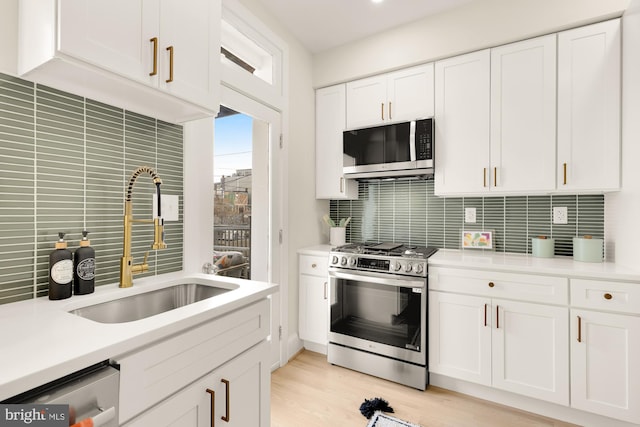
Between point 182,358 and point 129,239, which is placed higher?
point 129,239

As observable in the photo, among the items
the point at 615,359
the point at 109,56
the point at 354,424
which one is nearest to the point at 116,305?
the point at 109,56

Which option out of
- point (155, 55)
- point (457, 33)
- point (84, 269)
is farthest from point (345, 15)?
point (84, 269)

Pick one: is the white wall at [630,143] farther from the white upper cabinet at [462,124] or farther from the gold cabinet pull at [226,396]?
the gold cabinet pull at [226,396]

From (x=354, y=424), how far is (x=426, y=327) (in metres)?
0.81

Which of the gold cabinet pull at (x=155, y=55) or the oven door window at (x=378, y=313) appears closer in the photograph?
the gold cabinet pull at (x=155, y=55)

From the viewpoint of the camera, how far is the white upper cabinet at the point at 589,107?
1926 mm

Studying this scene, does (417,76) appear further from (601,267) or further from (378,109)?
(601,267)

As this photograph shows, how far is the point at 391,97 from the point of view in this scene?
2643 mm

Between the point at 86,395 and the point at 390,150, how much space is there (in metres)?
2.39

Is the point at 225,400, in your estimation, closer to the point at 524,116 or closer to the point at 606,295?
the point at 606,295

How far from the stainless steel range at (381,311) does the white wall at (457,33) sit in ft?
5.22

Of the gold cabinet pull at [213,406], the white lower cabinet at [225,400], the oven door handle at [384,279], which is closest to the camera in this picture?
the white lower cabinet at [225,400]

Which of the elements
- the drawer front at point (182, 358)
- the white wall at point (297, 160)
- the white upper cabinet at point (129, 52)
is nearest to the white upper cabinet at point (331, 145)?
the white wall at point (297, 160)

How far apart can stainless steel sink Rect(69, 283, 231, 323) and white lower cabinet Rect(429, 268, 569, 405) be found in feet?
5.10
